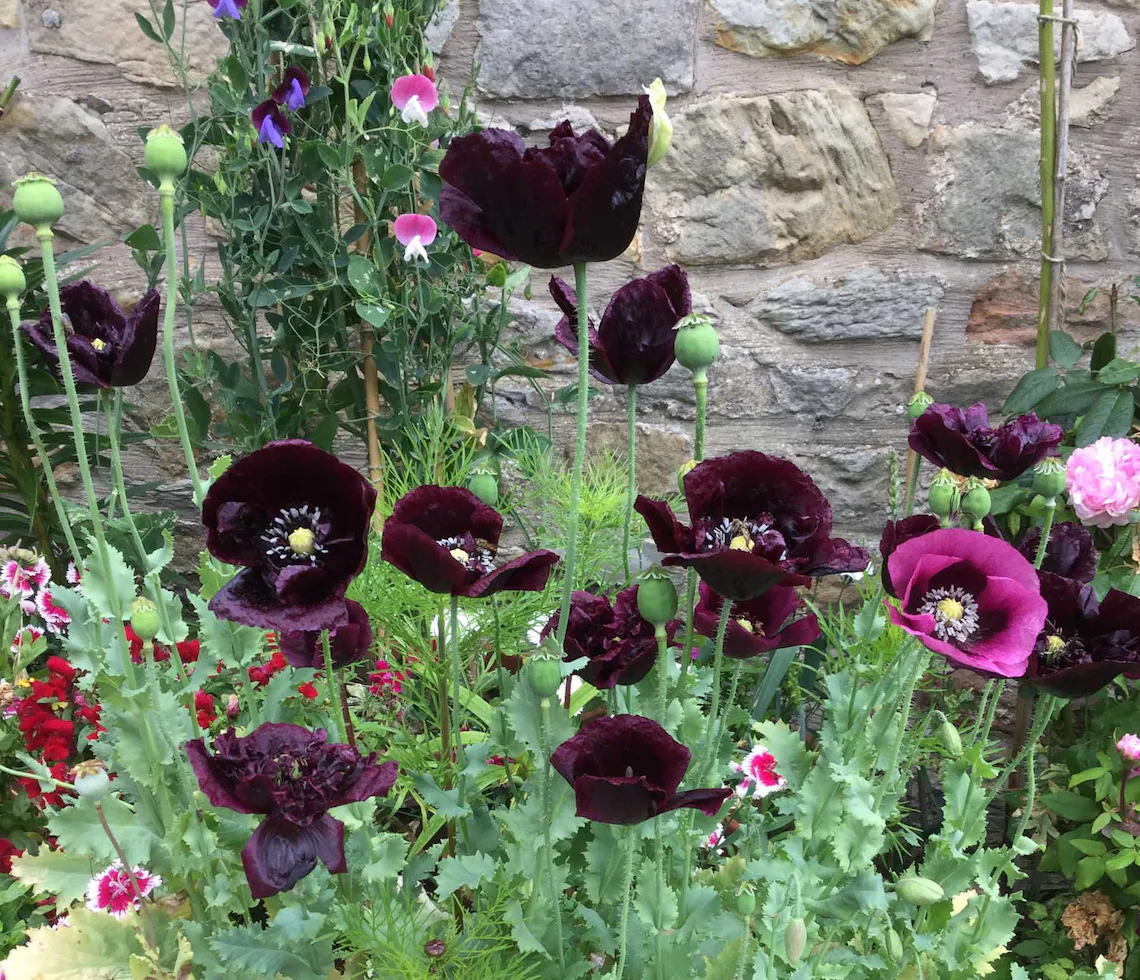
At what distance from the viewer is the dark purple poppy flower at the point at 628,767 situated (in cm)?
53

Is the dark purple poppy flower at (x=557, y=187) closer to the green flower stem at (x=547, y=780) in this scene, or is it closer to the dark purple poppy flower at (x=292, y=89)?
the green flower stem at (x=547, y=780)

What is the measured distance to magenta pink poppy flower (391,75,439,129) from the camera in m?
1.25

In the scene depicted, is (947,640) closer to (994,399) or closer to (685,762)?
(685,762)

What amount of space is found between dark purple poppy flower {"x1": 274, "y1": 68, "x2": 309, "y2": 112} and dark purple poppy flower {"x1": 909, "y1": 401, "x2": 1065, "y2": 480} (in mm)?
943

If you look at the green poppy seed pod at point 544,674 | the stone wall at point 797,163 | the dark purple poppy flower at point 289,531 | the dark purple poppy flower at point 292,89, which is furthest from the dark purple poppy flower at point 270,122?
the green poppy seed pod at point 544,674

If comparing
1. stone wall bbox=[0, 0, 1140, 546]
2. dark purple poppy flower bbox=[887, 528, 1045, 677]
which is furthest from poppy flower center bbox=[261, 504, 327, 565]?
stone wall bbox=[0, 0, 1140, 546]

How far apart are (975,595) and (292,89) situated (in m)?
1.10

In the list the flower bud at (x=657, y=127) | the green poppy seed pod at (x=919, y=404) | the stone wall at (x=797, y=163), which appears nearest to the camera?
the flower bud at (x=657, y=127)

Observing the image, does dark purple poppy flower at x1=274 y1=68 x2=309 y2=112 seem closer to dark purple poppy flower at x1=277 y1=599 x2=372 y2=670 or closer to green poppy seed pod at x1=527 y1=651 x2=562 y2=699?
dark purple poppy flower at x1=277 y1=599 x2=372 y2=670

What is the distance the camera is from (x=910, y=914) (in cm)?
78

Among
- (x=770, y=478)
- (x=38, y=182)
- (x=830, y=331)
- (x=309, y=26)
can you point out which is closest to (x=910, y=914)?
(x=770, y=478)

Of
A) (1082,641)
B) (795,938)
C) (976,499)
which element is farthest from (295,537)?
(1082,641)

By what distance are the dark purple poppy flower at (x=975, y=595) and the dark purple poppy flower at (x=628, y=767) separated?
161mm

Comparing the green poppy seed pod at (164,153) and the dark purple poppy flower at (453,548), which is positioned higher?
the green poppy seed pod at (164,153)
